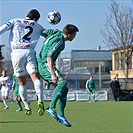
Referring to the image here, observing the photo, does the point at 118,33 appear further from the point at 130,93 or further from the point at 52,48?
the point at 52,48

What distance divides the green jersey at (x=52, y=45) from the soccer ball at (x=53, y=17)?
47 centimetres

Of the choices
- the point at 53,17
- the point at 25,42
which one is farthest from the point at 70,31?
the point at 25,42

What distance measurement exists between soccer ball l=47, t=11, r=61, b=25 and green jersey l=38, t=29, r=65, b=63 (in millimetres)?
473

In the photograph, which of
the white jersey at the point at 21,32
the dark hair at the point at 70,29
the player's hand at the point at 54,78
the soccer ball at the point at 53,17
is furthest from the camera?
the soccer ball at the point at 53,17

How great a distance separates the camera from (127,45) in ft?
186

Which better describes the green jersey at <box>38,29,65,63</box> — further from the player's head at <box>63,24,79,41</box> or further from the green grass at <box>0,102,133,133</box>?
the green grass at <box>0,102,133,133</box>

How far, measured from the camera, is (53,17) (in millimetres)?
10922

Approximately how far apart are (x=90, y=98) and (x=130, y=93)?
5169 mm

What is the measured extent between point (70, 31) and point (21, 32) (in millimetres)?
1156

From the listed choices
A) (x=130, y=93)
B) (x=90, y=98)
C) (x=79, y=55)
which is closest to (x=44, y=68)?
(x=90, y=98)

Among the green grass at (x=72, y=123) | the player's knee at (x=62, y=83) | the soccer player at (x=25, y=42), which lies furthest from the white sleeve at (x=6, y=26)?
the green grass at (x=72, y=123)

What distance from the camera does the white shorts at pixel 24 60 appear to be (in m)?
10.8

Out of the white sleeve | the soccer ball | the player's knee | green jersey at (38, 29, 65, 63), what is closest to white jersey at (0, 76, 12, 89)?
the soccer ball

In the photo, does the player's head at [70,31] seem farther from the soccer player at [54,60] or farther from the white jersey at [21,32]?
the white jersey at [21,32]
